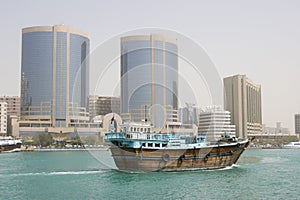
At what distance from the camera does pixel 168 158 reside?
58.6 metres

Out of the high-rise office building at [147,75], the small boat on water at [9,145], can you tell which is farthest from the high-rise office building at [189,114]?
the small boat on water at [9,145]

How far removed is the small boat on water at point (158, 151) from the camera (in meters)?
57.6

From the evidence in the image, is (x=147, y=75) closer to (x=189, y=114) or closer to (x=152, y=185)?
(x=189, y=114)

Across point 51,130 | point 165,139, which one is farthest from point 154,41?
point 165,139

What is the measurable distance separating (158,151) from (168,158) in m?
1.84

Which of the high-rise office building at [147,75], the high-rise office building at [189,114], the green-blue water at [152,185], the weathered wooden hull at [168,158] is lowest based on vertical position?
the green-blue water at [152,185]

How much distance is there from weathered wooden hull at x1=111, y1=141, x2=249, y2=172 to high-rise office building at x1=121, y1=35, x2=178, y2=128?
229ft

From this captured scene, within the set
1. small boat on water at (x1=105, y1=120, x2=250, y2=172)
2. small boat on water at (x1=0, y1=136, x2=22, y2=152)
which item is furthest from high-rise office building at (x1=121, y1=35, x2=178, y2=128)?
small boat on water at (x1=105, y1=120, x2=250, y2=172)

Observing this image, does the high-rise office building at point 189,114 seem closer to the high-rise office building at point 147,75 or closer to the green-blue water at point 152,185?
the high-rise office building at point 147,75

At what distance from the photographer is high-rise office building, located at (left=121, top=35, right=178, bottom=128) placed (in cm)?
13900

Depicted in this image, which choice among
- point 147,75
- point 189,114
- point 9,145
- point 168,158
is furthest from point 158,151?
point 189,114

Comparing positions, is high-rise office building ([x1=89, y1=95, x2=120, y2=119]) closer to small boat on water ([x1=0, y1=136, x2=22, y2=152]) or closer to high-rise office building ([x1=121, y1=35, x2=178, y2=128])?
high-rise office building ([x1=121, y1=35, x2=178, y2=128])

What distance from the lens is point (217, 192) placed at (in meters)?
43.3

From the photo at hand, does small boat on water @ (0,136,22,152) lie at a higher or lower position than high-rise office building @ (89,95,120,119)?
lower
